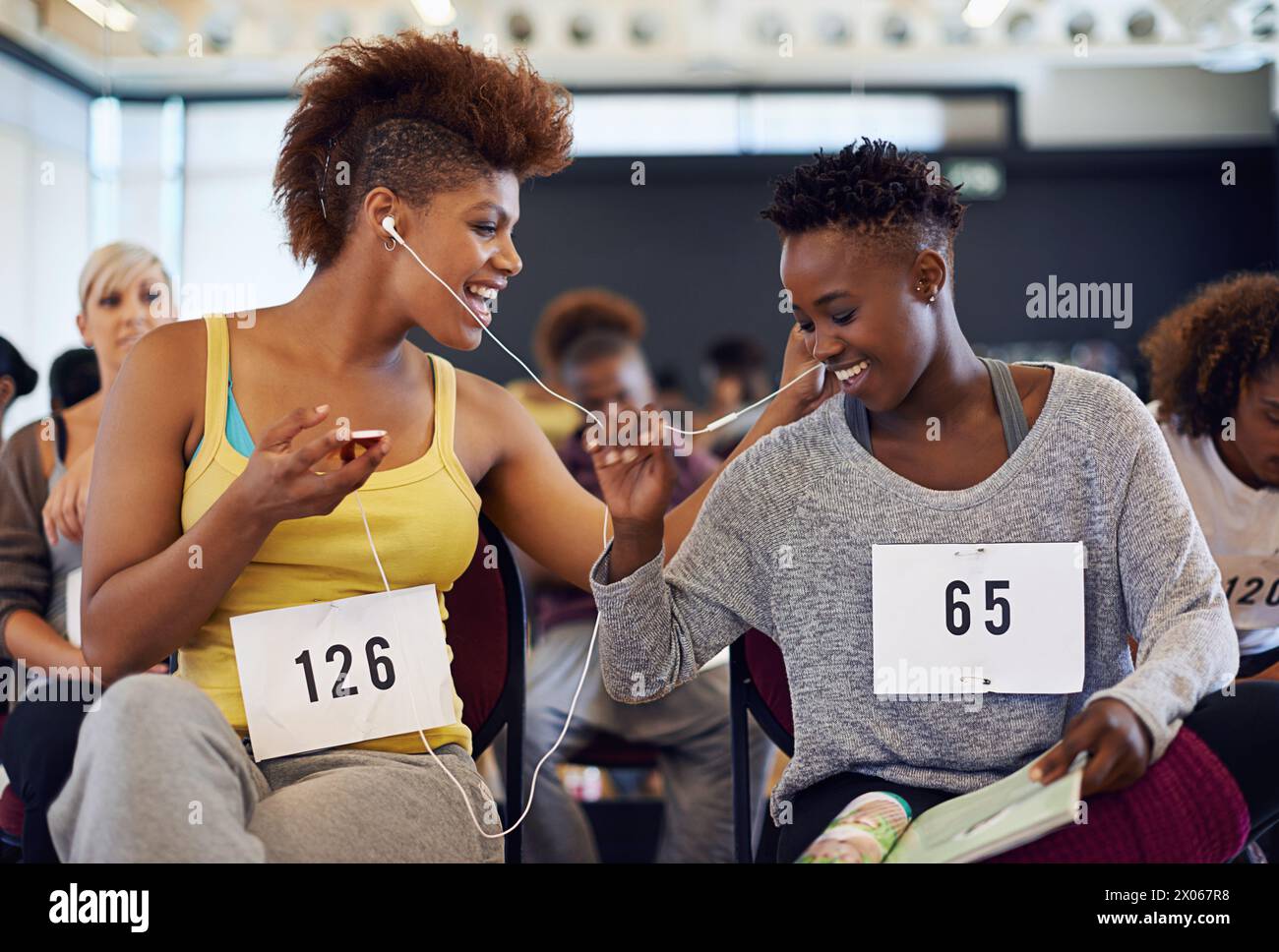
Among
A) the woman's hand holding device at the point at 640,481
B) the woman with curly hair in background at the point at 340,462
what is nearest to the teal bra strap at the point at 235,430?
the woman with curly hair in background at the point at 340,462

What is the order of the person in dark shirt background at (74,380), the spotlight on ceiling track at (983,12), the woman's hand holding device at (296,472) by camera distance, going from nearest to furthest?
1. the woman's hand holding device at (296,472)
2. the person in dark shirt background at (74,380)
3. the spotlight on ceiling track at (983,12)

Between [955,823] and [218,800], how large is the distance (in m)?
0.73

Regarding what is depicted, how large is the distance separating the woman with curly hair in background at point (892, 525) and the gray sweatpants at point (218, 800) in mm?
276

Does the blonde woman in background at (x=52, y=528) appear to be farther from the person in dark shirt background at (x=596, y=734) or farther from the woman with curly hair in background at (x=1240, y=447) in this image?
the woman with curly hair in background at (x=1240, y=447)

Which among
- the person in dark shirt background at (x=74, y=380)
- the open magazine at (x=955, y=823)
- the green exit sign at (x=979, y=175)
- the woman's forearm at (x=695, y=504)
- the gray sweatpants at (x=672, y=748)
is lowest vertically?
the gray sweatpants at (x=672, y=748)

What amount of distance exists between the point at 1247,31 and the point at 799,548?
135 inches

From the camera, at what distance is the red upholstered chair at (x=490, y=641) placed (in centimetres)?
154

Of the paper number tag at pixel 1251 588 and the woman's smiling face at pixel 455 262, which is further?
the paper number tag at pixel 1251 588

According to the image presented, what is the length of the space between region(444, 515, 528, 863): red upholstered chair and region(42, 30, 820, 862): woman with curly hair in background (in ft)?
0.18

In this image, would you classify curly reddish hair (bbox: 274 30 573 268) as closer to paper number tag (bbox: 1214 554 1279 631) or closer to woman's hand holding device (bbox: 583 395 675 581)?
woman's hand holding device (bbox: 583 395 675 581)

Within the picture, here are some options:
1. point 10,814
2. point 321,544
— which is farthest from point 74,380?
point 321,544

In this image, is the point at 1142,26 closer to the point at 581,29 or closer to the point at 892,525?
the point at 581,29
